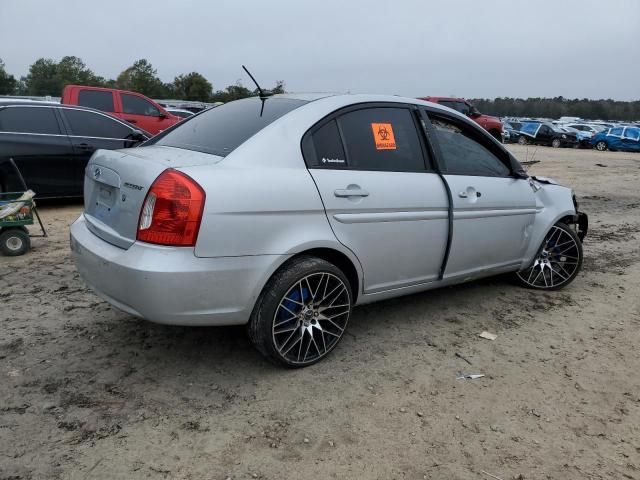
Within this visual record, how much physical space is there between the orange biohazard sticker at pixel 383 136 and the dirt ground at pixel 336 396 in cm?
133

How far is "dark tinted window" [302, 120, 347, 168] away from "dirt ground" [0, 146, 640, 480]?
1255mm

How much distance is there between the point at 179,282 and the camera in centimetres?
276

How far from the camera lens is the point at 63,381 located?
3.11 m

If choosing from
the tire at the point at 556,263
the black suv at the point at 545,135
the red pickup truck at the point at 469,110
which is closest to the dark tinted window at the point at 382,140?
the tire at the point at 556,263

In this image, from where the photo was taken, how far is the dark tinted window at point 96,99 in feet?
36.6

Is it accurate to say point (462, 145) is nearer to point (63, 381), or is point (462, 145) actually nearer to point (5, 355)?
point (63, 381)

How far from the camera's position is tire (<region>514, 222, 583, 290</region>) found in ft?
16.3

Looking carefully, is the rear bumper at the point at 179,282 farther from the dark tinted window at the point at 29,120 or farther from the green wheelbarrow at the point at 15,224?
the dark tinted window at the point at 29,120

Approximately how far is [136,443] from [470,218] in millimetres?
2713

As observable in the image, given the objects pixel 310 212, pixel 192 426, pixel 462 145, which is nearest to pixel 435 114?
pixel 462 145

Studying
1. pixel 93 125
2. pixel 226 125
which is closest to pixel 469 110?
pixel 93 125

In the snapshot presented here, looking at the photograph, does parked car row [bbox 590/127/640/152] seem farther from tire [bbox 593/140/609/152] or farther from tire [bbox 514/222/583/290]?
tire [bbox 514/222/583/290]

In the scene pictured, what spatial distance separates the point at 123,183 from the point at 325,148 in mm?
1195

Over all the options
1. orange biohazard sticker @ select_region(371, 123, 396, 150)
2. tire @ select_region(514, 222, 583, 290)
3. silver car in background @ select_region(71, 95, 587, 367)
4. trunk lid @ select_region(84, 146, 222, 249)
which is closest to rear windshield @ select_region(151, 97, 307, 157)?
silver car in background @ select_region(71, 95, 587, 367)
